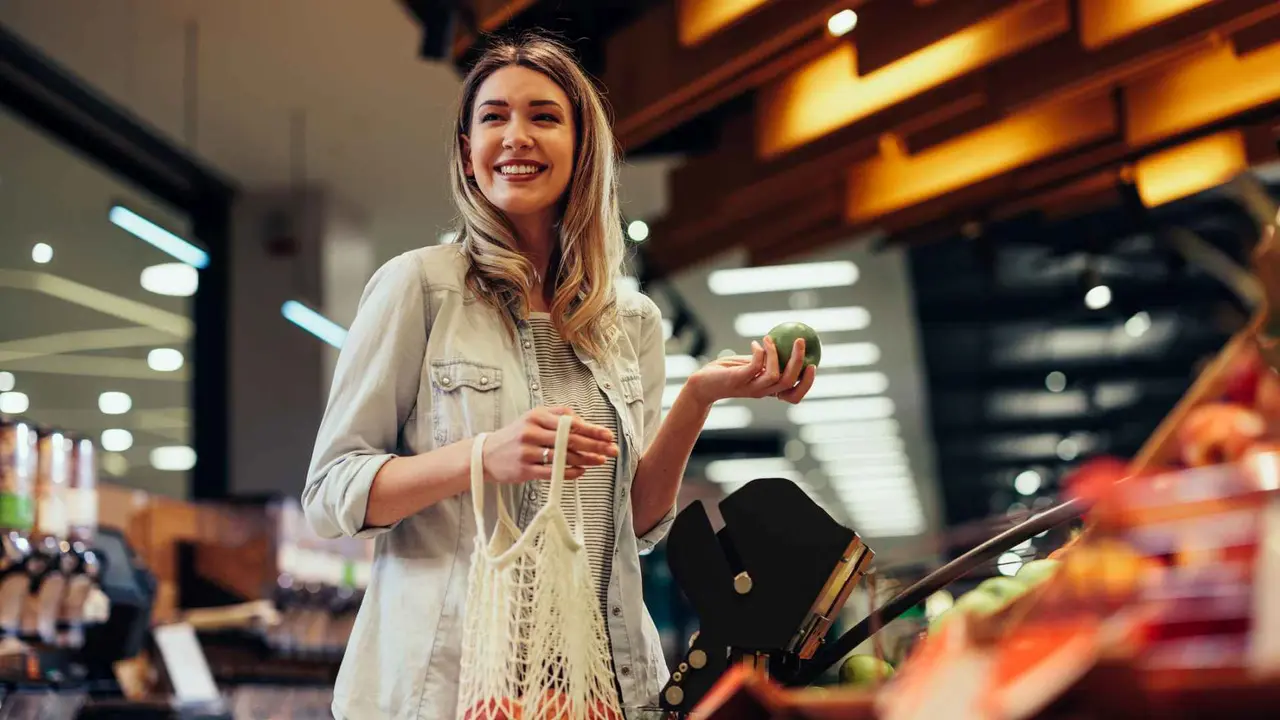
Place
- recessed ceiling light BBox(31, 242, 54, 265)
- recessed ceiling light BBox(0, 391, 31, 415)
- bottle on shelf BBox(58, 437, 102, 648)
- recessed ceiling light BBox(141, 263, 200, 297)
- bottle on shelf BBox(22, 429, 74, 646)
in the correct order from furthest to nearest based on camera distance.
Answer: recessed ceiling light BBox(141, 263, 200, 297), recessed ceiling light BBox(31, 242, 54, 265), recessed ceiling light BBox(0, 391, 31, 415), bottle on shelf BBox(58, 437, 102, 648), bottle on shelf BBox(22, 429, 74, 646)

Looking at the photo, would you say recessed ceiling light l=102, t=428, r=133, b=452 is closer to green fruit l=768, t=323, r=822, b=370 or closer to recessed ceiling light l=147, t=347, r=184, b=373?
recessed ceiling light l=147, t=347, r=184, b=373

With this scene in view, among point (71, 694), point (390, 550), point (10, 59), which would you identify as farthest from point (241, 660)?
point (390, 550)

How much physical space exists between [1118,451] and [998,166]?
41.4 ft

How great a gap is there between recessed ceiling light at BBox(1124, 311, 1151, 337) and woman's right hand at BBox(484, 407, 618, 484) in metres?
11.0

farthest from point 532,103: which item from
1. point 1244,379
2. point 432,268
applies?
point 1244,379

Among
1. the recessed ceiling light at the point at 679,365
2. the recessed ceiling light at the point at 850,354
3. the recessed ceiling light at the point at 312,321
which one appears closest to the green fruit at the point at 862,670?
the recessed ceiling light at the point at 312,321

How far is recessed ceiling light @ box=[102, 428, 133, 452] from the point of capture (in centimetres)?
748

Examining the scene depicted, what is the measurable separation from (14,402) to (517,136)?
496 centimetres

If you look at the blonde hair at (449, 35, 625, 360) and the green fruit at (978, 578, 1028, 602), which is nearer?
the green fruit at (978, 578, 1028, 602)

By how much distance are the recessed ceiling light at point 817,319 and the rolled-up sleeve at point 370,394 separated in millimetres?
10234

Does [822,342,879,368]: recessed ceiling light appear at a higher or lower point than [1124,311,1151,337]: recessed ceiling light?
higher

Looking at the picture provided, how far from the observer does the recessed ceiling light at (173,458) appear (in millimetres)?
8047

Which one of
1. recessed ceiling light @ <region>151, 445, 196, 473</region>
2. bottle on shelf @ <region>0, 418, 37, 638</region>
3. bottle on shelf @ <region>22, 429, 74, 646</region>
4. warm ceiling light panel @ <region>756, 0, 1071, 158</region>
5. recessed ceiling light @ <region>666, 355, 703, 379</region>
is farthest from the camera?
recessed ceiling light @ <region>666, 355, 703, 379</region>

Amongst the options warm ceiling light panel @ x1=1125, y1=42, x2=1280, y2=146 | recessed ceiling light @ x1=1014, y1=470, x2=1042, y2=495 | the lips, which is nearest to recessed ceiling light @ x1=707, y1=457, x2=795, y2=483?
recessed ceiling light @ x1=1014, y1=470, x2=1042, y2=495
